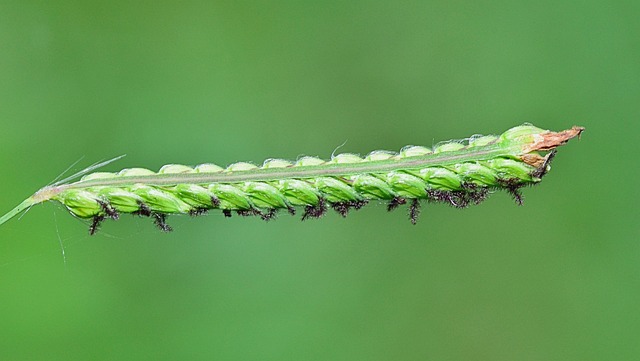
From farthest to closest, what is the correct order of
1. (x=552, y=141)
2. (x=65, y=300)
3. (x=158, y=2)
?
1. (x=158, y=2)
2. (x=65, y=300)
3. (x=552, y=141)

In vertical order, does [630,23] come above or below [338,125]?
above

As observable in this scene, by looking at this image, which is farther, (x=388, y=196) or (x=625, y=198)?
(x=625, y=198)

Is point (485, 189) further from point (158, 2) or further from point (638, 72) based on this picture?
point (638, 72)

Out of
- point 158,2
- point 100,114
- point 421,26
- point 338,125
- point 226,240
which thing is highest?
point 158,2

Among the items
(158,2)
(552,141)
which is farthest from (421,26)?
(552,141)
